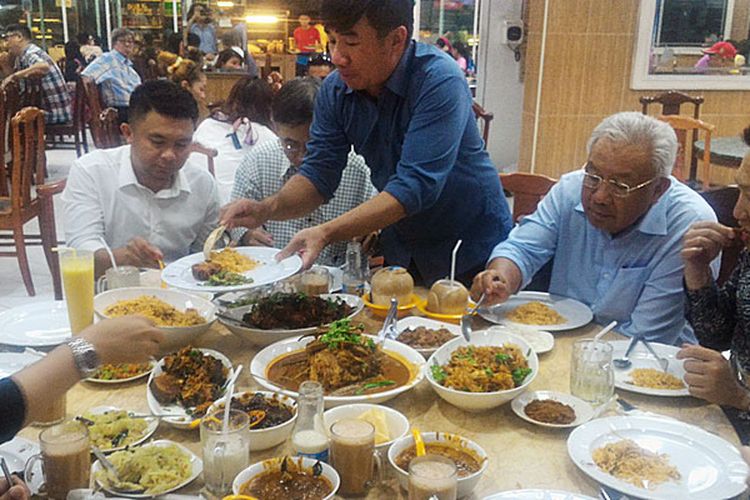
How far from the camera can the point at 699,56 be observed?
6.36m

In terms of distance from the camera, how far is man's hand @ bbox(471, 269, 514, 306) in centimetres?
208

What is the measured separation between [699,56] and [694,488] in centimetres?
599

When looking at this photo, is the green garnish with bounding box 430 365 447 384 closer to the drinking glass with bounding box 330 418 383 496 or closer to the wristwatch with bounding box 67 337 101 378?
the drinking glass with bounding box 330 418 383 496

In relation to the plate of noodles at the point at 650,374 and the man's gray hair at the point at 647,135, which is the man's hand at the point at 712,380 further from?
the man's gray hair at the point at 647,135

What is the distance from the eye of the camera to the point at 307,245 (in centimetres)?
211

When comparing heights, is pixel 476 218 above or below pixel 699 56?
below

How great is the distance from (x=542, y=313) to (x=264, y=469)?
1.07 meters

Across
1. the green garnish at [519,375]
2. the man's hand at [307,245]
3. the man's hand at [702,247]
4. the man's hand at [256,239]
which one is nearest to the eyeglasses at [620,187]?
the man's hand at [702,247]

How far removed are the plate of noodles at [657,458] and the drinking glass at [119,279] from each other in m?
1.36

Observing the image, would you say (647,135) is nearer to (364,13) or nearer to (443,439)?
(364,13)

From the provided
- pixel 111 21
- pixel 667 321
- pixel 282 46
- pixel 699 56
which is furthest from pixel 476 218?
pixel 111 21

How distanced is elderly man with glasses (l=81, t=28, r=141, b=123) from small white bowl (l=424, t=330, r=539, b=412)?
7619mm

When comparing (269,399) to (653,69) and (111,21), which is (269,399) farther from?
(111,21)

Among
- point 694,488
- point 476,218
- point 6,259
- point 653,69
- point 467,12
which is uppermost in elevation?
point 467,12
